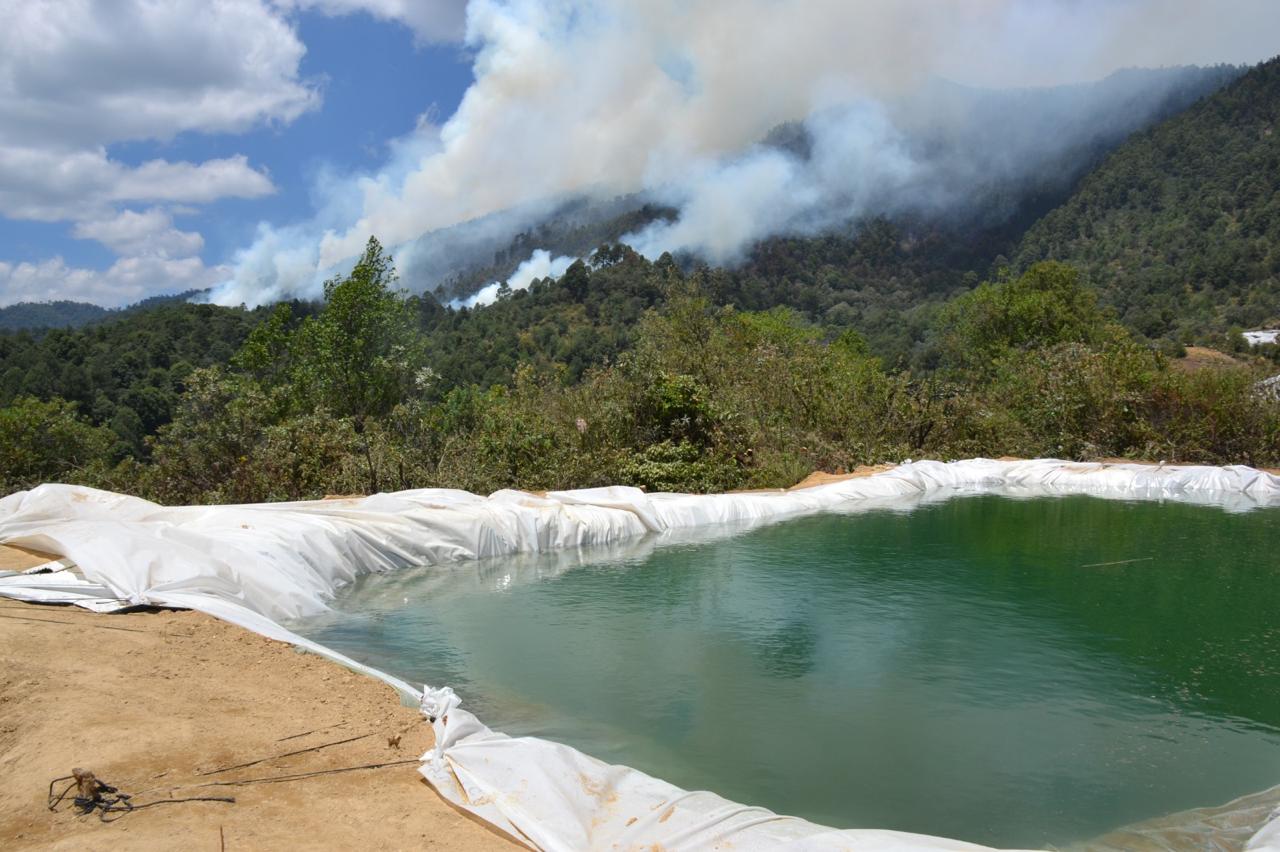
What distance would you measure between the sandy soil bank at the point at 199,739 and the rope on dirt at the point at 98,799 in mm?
39

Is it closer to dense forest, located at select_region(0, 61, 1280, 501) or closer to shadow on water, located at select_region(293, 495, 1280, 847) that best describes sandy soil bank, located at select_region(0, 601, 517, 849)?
shadow on water, located at select_region(293, 495, 1280, 847)

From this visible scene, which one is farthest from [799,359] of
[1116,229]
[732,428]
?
[1116,229]

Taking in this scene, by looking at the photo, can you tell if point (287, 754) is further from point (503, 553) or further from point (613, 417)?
point (613, 417)

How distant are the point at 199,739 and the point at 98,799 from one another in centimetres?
68

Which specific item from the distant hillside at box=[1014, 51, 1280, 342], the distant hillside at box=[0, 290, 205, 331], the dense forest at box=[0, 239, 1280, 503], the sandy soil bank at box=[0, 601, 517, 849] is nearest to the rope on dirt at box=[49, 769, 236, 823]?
the sandy soil bank at box=[0, 601, 517, 849]

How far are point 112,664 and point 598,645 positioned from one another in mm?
3361

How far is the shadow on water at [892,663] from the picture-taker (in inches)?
176

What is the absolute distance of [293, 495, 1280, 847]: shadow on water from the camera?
448 cm

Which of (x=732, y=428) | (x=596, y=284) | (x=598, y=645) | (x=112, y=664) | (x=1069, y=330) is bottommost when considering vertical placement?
(x=598, y=645)

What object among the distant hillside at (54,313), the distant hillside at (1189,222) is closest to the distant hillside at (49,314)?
the distant hillside at (54,313)

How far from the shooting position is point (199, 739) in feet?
13.1

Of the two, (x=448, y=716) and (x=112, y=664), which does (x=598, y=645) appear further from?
(x=112, y=664)

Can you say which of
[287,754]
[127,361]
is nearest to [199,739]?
[287,754]

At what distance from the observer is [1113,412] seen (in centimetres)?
1691
